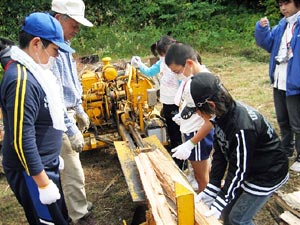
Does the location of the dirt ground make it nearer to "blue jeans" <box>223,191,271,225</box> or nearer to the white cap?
"blue jeans" <box>223,191,271,225</box>

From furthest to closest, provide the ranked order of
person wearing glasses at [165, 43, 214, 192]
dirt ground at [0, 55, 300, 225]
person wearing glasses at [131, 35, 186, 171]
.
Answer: person wearing glasses at [131, 35, 186, 171] < dirt ground at [0, 55, 300, 225] < person wearing glasses at [165, 43, 214, 192]

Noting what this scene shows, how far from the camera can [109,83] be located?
5883 millimetres

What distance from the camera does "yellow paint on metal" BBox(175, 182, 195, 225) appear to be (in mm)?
2363

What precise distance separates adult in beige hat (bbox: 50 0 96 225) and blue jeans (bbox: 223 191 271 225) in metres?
1.52

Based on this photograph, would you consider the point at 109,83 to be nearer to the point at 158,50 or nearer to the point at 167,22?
the point at 158,50

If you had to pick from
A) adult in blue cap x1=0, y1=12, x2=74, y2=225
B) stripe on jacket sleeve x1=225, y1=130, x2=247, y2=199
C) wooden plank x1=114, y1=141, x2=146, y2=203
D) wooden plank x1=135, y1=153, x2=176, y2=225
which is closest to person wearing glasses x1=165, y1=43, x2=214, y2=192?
wooden plank x1=135, y1=153, x2=176, y2=225

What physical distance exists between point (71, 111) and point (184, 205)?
79.4 inches

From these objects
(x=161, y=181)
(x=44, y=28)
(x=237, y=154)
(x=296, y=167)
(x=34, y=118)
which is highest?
(x=44, y=28)

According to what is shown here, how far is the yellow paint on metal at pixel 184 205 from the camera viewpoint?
2363 mm

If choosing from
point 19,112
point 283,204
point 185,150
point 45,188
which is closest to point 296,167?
point 283,204

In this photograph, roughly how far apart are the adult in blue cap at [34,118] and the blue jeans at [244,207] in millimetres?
1350

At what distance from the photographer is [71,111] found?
161 inches

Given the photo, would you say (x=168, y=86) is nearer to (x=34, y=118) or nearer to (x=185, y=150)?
(x=185, y=150)

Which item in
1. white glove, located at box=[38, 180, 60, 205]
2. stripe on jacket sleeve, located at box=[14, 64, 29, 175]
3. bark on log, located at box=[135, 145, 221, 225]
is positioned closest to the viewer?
stripe on jacket sleeve, located at box=[14, 64, 29, 175]
